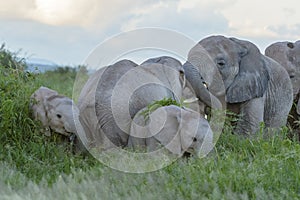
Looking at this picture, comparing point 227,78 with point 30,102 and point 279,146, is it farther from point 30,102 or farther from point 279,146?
point 30,102

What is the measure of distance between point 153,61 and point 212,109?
72 cm

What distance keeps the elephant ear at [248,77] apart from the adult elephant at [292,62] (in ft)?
3.31

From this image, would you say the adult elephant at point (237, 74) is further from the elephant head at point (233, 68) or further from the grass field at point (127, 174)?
the grass field at point (127, 174)

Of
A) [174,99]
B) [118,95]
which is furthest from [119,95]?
[174,99]

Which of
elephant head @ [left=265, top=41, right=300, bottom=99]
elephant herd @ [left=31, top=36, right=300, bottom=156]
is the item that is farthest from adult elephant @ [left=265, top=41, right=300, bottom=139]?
elephant herd @ [left=31, top=36, right=300, bottom=156]

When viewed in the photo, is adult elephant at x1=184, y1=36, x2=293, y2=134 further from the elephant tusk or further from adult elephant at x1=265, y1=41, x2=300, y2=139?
adult elephant at x1=265, y1=41, x2=300, y2=139

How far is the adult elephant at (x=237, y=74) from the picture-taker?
6.90 meters

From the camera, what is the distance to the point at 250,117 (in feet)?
23.1

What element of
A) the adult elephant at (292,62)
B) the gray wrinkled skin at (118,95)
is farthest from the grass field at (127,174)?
the adult elephant at (292,62)

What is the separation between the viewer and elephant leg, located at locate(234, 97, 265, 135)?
7043 millimetres

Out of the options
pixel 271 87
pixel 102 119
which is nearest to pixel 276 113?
pixel 271 87

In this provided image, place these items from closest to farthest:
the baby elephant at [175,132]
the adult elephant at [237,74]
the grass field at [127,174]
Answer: the grass field at [127,174] → the baby elephant at [175,132] → the adult elephant at [237,74]

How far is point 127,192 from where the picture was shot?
419 centimetres

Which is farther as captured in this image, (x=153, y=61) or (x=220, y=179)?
(x=153, y=61)
